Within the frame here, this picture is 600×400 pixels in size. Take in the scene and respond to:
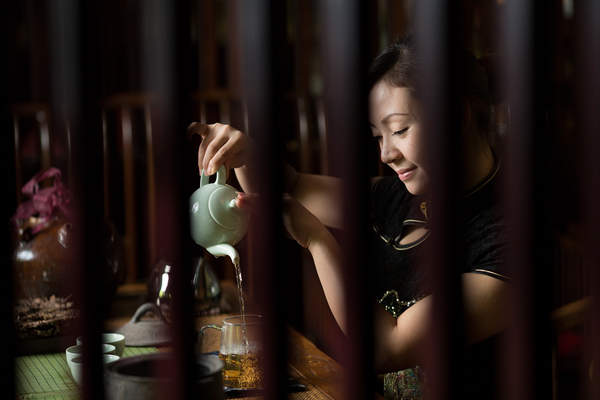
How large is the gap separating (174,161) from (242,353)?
0.69 m

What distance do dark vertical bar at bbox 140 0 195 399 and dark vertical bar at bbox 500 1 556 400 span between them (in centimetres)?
27

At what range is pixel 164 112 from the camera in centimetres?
55

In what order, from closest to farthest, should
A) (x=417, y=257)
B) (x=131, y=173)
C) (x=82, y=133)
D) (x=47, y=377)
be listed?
(x=82, y=133) < (x=47, y=377) < (x=417, y=257) < (x=131, y=173)

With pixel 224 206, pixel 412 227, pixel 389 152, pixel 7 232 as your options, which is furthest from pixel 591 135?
pixel 412 227

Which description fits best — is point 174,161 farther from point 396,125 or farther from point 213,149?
point 396,125

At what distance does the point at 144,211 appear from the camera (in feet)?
15.3

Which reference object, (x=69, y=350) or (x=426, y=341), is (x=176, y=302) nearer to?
(x=426, y=341)

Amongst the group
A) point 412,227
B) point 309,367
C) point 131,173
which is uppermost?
point 131,173

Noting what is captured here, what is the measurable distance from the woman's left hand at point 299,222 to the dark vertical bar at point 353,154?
198mm

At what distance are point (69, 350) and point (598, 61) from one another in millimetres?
908

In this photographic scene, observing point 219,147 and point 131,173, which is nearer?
point 219,147

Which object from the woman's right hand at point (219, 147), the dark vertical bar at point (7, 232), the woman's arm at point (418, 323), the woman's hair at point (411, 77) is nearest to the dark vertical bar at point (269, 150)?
the dark vertical bar at point (7, 232)

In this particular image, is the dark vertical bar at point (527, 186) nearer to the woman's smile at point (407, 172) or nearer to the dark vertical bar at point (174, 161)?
the dark vertical bar at point (174, 161)

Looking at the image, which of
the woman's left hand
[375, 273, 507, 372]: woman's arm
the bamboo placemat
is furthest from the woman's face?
the bamboo placemat
